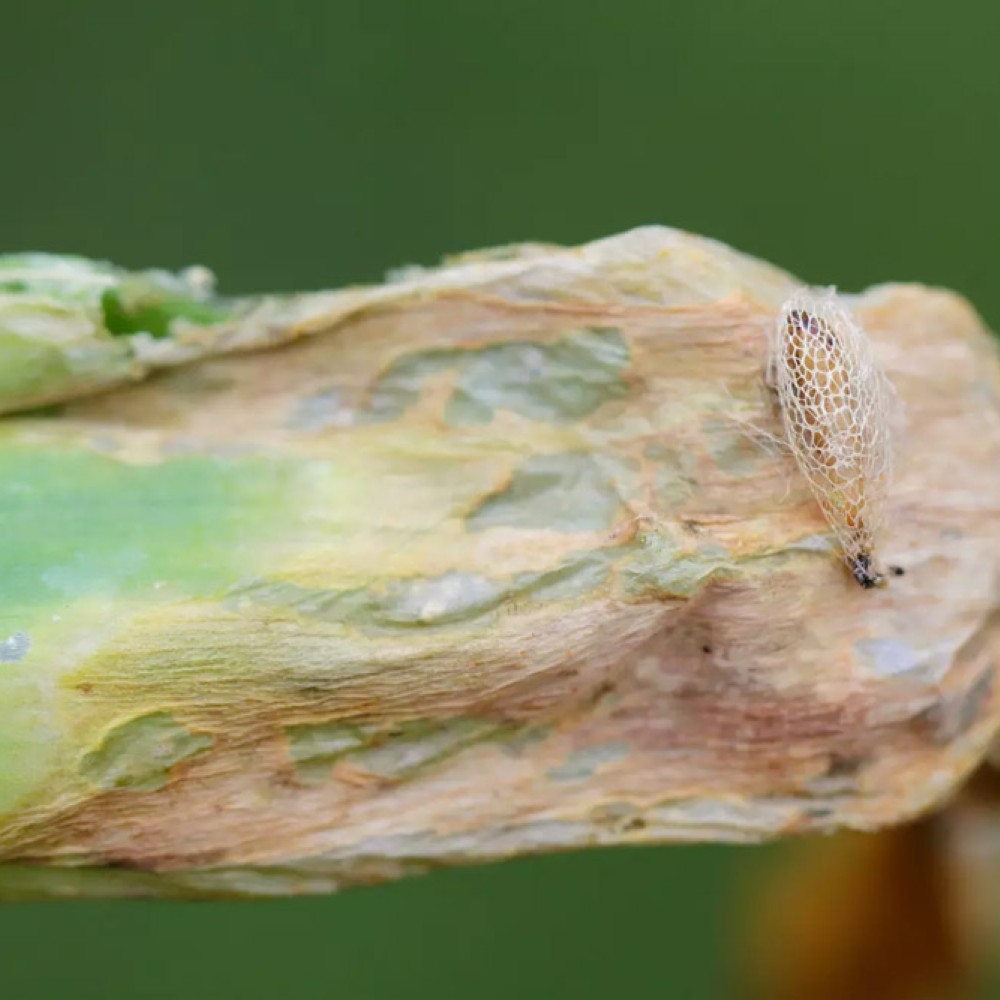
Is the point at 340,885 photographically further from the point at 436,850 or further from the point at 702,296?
the point at 702,296

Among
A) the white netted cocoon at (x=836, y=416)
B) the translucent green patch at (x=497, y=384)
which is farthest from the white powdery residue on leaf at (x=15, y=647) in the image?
the white netted cocoon at (x=836, y=416)

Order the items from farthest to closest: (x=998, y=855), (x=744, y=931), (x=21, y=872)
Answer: (x=744, y=931) < (x=998, y=855) < (x=21, y=872)

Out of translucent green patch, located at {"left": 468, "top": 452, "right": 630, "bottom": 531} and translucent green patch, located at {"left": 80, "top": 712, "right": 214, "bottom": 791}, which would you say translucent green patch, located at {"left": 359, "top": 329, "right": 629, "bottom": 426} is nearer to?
translucent green patch, located at {"left": 468, "top": 452, "right": 630, "bottom": 531}

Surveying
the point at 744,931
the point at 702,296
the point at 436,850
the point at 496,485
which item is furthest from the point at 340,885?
the point at 744,931

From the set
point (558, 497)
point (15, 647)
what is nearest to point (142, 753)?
point (15, 647)

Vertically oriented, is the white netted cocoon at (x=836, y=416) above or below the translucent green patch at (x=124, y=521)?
above

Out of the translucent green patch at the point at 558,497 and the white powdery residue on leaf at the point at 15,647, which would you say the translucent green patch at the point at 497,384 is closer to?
the translucent green patch at the point at 558,497
